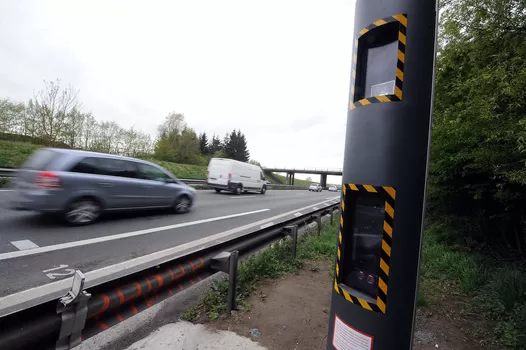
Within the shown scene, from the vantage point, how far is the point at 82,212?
6.09 meters

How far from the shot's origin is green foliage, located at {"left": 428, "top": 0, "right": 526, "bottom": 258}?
150 inches

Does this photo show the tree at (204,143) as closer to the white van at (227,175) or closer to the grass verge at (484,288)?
the white van at (227,175)

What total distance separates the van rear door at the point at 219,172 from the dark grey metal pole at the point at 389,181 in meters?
15.5

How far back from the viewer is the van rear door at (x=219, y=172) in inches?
666

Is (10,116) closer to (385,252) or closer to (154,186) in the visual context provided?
(154,186)

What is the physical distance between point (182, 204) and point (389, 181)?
8.31 meters

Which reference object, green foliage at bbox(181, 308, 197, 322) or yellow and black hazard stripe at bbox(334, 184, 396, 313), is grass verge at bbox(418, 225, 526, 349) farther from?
green foliage at bbox(181, 308, 197, 322)

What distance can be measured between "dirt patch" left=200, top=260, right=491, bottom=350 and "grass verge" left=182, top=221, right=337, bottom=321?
13 centimetres

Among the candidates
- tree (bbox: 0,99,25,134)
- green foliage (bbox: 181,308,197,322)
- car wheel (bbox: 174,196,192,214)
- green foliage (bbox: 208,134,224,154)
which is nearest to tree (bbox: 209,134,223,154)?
green foliage (bbox: 208,134,224,154)

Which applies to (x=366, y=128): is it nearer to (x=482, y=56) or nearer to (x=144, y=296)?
(x=144, y=296)

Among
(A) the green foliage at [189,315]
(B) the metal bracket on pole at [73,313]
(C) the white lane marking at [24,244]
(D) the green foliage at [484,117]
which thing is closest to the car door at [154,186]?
(C) the white lane marking at [24,244]

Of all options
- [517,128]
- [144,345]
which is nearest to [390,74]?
[144,345]

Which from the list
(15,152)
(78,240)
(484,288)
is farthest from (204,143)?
(484,288)

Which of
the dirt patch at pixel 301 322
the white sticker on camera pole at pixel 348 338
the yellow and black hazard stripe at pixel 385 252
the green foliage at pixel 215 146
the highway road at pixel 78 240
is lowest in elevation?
the dirt patch at pixel 301 322
